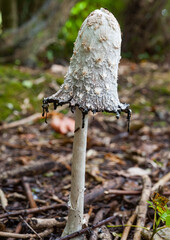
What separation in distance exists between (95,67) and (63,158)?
2.06 m

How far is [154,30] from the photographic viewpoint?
33.1 feet

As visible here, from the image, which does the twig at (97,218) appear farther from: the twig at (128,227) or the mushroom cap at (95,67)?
the mushroom cap at (95,67)

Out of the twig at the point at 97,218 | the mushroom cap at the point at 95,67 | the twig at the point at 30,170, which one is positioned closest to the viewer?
the mushroom cap at the point at 95,67

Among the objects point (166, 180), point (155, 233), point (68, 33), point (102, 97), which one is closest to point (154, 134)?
point (166, 180)

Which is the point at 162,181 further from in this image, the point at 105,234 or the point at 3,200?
Result: the point at 3,200

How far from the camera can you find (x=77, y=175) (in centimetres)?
176

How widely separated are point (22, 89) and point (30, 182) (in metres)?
3.01

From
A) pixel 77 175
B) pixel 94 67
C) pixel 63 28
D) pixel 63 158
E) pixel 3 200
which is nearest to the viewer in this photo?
pixel 94 67

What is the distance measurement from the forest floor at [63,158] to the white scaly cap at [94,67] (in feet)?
3.15

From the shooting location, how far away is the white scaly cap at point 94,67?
152 cm

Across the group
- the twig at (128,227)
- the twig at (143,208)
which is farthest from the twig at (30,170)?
the twig at (128,227)

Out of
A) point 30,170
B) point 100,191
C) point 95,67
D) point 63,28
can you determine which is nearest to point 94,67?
point 95,67

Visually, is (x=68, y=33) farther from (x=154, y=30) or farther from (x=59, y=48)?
(x=154, y=30)

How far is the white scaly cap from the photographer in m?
1.52
